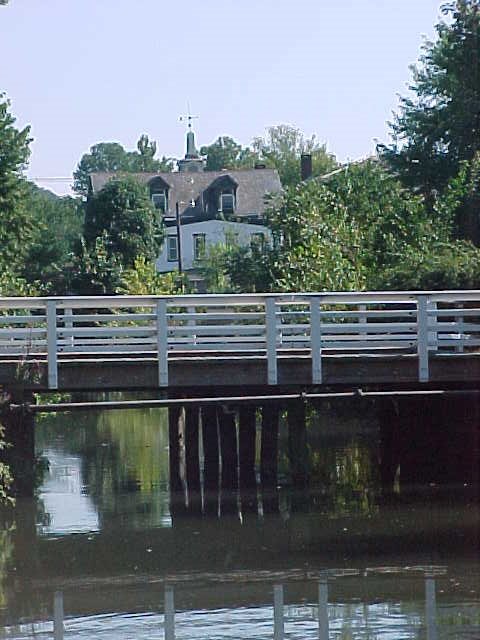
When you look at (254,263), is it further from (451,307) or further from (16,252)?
(451,307)

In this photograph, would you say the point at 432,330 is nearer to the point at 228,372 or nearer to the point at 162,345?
the point at 228,372

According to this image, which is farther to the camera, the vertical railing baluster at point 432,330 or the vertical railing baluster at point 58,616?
the vertical railing baluster at point 432,330

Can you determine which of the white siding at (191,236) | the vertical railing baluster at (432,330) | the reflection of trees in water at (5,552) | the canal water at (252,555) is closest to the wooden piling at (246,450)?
the canal water at (252,555)

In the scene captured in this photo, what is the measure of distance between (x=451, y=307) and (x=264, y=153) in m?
101

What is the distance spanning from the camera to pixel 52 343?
847 inches

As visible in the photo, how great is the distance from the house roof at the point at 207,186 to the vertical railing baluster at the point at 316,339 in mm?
65119

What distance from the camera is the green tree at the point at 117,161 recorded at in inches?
6078

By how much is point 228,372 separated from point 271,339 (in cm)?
89

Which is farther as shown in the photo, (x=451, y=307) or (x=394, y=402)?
(x=451, y=307)

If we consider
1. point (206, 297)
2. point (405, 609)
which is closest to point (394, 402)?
point (206, 297)

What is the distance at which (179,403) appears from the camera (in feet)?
74.5

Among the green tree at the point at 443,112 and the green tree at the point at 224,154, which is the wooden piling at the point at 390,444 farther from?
the green tree at the point at 224,154

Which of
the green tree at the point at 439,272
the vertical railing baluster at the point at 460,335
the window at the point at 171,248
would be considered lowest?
the vertical railing baluster at the point at 460,335

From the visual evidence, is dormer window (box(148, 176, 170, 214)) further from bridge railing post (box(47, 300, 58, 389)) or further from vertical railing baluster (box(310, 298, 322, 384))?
bridge railing post (box(47, 300, 58, 389))
